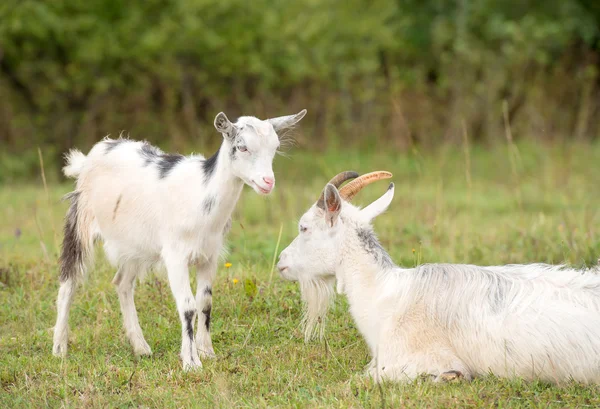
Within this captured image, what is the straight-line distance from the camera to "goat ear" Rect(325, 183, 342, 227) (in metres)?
5.23

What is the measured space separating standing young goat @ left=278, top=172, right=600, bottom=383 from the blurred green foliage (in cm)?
916

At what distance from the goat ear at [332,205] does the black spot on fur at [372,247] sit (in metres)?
0.18

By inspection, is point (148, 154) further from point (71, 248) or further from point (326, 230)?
point (326, 230)

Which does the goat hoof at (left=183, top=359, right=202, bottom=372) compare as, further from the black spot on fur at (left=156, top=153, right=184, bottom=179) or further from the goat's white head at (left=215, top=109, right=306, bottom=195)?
the black spot on fur at (left=156, top=153, right=184, bottom=179)

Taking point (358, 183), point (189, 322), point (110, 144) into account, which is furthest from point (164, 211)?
point (358, 183)

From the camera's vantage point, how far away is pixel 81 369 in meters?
5.49

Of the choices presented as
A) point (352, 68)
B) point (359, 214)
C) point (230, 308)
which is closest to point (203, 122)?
point (352, 68)

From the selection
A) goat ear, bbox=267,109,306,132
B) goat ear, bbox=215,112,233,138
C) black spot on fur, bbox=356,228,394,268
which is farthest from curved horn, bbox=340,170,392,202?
goat ear, bbox=215,112,233,138

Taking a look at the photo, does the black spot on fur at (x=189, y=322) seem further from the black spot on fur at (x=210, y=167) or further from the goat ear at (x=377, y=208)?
the goat ear at (x=377, y=208)

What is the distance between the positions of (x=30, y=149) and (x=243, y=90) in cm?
429

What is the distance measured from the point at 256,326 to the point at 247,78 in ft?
38.9

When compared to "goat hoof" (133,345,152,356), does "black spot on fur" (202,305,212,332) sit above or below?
above

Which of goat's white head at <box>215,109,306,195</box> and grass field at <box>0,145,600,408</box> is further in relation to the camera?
goat's white head at <box>215,109,306,195</box>

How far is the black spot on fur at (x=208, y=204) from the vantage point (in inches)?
223
